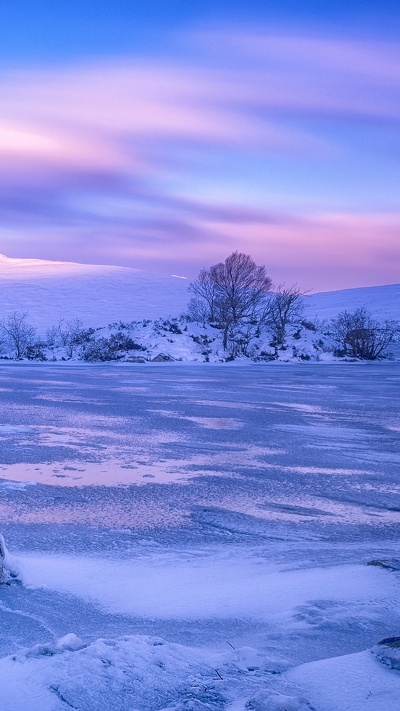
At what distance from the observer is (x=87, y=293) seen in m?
75.2

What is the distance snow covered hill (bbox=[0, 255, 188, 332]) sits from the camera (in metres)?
63.7

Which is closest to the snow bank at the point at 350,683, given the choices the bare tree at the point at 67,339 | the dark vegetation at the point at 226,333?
the dark vegetation at the point at 226,333

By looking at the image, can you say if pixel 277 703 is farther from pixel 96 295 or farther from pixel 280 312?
pixel 96 295

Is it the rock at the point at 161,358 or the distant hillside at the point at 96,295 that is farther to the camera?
the distant hillside at the point at 96,295

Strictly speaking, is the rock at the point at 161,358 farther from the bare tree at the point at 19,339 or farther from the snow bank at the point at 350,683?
the snow bank at the point at 350,683

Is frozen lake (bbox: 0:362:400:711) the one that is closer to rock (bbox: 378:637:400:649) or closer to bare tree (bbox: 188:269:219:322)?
rock (bbox: 378:637:400:649)

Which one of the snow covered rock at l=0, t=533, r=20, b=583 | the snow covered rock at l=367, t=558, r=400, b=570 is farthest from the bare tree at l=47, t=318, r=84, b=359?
the snow covered rock at l=367, t=558, r=400, b=570

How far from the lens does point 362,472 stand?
24.8 ft

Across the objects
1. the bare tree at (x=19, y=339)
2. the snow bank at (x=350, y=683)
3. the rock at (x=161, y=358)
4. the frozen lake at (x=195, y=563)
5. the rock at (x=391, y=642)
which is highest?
the bare tree at (x=19, y=339)

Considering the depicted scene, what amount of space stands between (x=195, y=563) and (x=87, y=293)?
7221 centimetres

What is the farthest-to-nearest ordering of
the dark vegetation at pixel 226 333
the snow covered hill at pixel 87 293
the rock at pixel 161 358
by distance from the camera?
the snow covered hill at pixel 87 293 → the dark vegetation at pixel 226 333 → the rock at pixel 161 358

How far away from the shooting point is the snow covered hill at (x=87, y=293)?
209 feet

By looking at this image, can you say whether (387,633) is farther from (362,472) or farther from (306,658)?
(362,472)

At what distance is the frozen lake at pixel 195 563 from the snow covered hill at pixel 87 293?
4725cm
